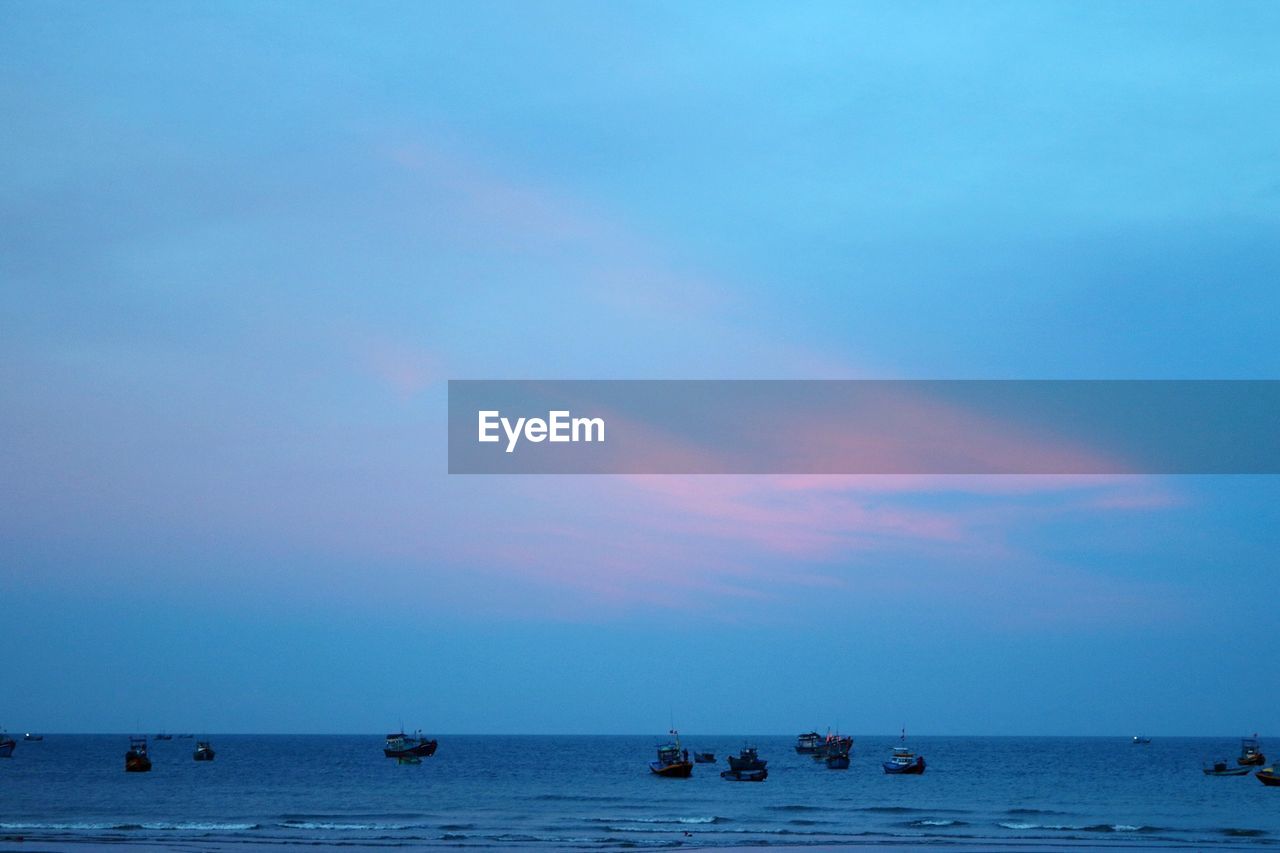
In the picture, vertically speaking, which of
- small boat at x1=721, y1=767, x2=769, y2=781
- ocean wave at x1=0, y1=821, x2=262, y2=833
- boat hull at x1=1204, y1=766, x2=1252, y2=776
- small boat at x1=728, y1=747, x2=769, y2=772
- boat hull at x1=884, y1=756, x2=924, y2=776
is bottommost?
boat hull at x1=1204, y1=766, x2=1252, y2=776

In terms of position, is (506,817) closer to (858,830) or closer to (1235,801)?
(858,830)

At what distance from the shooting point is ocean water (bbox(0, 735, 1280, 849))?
5247cm

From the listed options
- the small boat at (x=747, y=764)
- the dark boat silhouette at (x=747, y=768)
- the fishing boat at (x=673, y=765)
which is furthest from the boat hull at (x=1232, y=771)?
the fishing boat at (x=673, y=765)

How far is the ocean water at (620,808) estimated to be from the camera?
52.5m

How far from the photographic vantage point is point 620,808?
7325 centimetres

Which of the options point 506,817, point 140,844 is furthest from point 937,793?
point 140,844

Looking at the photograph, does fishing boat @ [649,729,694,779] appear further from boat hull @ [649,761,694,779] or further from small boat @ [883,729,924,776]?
small boat @ [883,729,924,776]

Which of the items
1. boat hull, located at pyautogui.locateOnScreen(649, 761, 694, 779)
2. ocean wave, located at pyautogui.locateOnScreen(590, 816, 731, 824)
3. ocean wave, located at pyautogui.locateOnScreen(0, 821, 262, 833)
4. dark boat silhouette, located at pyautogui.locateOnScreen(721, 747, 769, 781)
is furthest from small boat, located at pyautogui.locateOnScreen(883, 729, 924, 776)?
ocean wave, located at pyautogui.locateOnScreen(0, 821, 262, 833)

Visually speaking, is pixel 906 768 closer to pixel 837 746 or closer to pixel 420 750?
pixel 837 746

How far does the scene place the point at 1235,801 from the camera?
84.9 metres

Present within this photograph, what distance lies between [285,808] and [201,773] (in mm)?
50794

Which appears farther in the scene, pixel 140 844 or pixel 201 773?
pixel 201 773

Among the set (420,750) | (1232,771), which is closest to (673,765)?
(420,750)

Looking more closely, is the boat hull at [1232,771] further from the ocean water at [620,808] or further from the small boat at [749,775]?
the small boat at [749,775]
